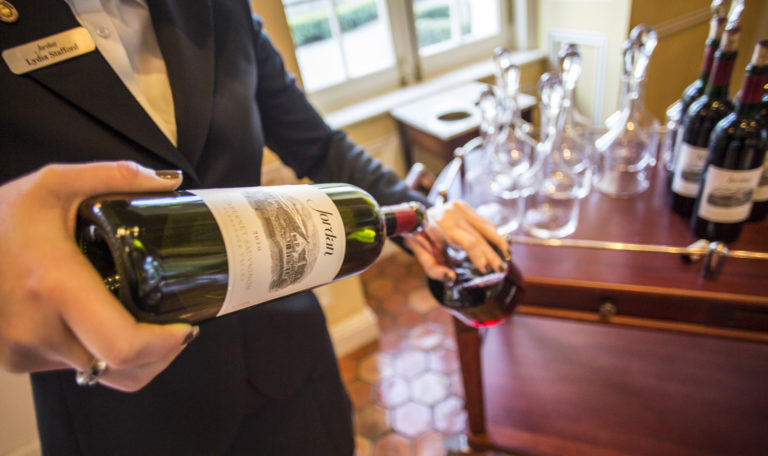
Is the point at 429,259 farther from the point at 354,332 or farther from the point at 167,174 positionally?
the point at 354,332

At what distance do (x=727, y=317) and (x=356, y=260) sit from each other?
2.33 ft

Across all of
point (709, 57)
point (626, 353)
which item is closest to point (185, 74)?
point (709, 57)

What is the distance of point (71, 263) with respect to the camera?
254 mm

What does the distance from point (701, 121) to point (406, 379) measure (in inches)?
46.8

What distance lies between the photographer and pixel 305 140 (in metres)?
0.72

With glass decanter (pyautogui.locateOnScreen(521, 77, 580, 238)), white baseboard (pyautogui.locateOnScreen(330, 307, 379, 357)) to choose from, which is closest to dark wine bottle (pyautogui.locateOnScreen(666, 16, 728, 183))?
glass decanter (pyautogui.locateOnScreen(521, 77, 580, 238))

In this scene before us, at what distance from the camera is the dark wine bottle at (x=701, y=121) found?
2.28 ft

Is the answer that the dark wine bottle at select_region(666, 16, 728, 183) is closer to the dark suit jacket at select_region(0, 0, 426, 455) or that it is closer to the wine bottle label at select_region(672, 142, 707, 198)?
the wine bottle label at select_region(672, 142, 707, 198)

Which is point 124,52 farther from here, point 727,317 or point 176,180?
point 727,317

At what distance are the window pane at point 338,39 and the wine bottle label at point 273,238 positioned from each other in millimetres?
1672

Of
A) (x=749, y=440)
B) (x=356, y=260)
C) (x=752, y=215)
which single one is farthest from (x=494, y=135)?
(x=749, y=440)

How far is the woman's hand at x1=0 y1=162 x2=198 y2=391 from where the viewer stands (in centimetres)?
25

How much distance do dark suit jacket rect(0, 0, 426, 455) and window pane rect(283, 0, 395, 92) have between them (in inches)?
56.3

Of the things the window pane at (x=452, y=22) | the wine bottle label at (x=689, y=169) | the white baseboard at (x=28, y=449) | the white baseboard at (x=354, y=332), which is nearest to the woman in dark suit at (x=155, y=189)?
the wine bottle label at (x=689, y=169)
